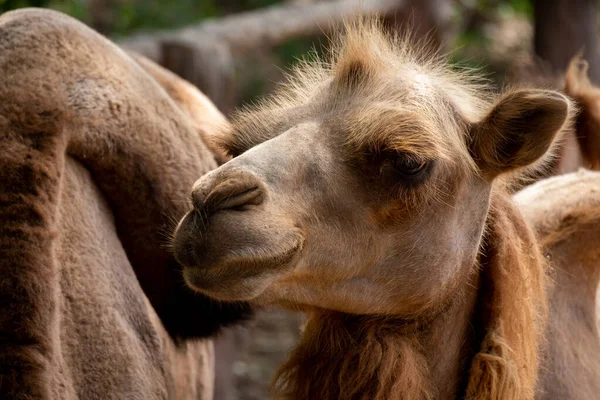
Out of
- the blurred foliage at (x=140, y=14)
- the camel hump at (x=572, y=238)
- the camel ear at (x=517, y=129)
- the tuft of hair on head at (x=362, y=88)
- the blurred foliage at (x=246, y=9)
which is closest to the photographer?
the camel ear at (x=517, y=129)

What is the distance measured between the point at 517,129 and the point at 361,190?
0.58 m

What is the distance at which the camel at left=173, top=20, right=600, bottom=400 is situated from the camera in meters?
2.71

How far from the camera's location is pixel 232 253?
2611 millimetres

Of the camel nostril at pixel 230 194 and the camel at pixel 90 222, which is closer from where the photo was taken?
the camel nostril at pixel 230 194

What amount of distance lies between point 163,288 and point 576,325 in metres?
1.68

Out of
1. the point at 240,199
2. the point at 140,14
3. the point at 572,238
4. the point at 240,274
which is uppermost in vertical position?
the point at 572,238

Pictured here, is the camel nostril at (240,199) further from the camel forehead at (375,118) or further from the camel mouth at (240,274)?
the camel forehead at (375,118)

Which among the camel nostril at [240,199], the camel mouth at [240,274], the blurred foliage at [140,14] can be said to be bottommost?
the blurred foliage at [140,14]

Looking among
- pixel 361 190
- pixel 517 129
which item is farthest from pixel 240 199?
pixel 517 129

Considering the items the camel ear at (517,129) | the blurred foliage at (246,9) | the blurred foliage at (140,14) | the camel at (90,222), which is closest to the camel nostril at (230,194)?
the camel at (90,222)

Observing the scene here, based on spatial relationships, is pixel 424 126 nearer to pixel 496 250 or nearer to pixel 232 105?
pixel 496 250

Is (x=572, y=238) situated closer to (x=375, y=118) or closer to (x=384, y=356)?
(x=384, y=356)

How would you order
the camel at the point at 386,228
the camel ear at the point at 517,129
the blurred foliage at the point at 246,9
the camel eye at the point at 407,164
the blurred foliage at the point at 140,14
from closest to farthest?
the camel at the point at 386,228 → the camel eye at the point at 407,164 → the camel ear at the point at 517,129 → the blurred foliage at the point at 140,14 → the blurred foliage at the point at 246,9

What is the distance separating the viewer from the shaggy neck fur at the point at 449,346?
3.07 meters
